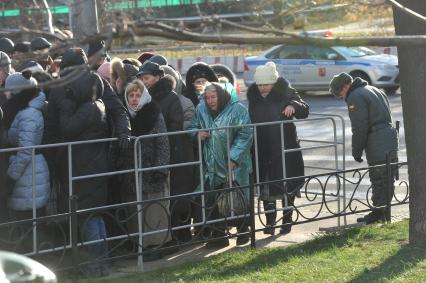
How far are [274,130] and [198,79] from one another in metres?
0.95

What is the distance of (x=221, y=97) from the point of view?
9047 mm

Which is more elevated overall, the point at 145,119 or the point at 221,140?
the point at 145,119

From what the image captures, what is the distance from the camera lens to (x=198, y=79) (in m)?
9.88

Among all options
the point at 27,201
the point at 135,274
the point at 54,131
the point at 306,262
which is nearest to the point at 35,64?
the point at 54,131

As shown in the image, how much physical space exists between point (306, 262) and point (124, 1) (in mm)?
5205

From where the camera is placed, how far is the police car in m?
24.6

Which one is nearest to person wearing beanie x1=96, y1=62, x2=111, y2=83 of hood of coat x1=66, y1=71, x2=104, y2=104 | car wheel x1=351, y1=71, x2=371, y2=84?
hood of coat x1=66, y1=71, x2=104, y2=104

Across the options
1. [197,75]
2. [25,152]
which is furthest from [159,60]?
[25,152]

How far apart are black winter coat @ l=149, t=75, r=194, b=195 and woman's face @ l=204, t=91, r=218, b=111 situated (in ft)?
0.92

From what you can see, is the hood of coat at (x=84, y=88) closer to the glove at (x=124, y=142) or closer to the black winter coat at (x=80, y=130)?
the black winter coat at (x=80, y=130)

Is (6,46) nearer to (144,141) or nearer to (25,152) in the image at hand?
(144,141)

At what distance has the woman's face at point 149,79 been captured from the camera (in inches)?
359

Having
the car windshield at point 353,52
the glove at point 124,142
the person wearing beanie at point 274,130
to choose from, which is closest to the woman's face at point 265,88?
the person wearing beanie at point 274,130

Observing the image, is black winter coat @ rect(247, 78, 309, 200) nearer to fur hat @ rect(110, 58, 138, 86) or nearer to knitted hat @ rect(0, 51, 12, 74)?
fur hat @ rect(110, 58, 138, 86)
